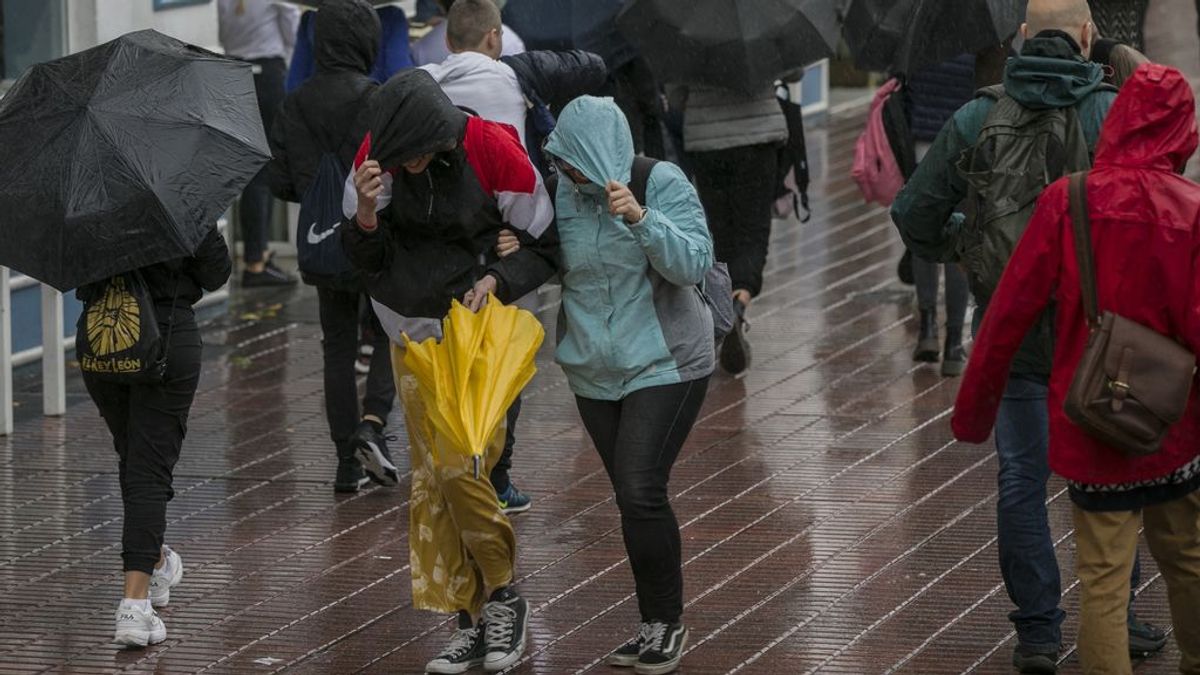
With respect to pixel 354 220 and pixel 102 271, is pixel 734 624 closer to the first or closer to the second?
pixel 354 220

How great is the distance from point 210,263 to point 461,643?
1.40m

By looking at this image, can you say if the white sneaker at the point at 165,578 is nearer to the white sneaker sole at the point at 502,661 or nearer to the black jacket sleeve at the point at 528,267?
the white sneaker sole at the point at 502,661

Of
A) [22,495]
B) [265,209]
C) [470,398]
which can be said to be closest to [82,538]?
[22,495]

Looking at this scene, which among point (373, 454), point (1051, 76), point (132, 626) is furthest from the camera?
point (373, 454)

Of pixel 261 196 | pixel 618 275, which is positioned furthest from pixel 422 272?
pixel 261 196

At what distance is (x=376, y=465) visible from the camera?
8.76m

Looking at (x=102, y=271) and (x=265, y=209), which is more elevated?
(x=102, y=271)

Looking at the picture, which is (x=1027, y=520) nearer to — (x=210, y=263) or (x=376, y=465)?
(x=210, y=263)

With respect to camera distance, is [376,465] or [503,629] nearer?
[503,629]

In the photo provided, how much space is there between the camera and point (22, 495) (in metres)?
8.92

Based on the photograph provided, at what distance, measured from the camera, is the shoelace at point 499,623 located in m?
6.58

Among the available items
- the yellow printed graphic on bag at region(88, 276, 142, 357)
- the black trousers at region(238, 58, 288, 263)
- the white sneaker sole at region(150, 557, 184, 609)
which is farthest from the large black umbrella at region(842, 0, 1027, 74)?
the black trousers at region(238, 58, 288, 263)

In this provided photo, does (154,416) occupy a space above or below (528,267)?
below

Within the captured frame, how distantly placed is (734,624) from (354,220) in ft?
5.65
